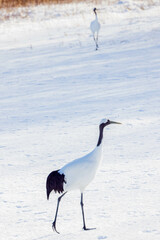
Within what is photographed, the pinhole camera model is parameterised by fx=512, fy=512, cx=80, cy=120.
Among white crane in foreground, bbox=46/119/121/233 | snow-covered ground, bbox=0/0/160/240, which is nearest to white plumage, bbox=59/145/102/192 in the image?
white crane in foreground, bbox=46/119/121/233

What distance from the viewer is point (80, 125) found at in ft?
25.2

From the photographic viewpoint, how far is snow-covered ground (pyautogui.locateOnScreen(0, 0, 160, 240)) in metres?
4.36

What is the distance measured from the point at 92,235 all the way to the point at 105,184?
4.24ft

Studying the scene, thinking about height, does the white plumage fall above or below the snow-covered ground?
above

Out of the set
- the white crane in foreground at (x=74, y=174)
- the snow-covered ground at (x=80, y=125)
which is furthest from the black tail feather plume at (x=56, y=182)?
the snow-covered ground at (x=80, y=125)

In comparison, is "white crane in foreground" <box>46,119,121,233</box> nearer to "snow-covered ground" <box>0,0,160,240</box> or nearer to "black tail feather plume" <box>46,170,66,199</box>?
"black tail feather plume" <box>46,170,66,199</box>

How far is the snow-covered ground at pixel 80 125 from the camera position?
4355mm

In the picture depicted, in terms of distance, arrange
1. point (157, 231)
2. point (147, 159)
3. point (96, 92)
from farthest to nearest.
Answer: point (96, 92) < point (147, 159) < point (157, 231)

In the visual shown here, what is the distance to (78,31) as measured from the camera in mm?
17469

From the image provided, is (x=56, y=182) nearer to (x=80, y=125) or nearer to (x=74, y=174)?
(x=74, y=174)

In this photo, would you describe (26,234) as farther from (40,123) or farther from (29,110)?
(29,110)

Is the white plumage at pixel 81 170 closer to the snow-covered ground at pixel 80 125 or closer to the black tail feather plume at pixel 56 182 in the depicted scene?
the black tail feather plume at pixel 56 182

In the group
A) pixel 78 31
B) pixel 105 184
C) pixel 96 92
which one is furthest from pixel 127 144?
pixel 78 31

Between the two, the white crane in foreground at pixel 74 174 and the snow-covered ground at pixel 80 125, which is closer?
the white crane in foreground at pixel 74 174
